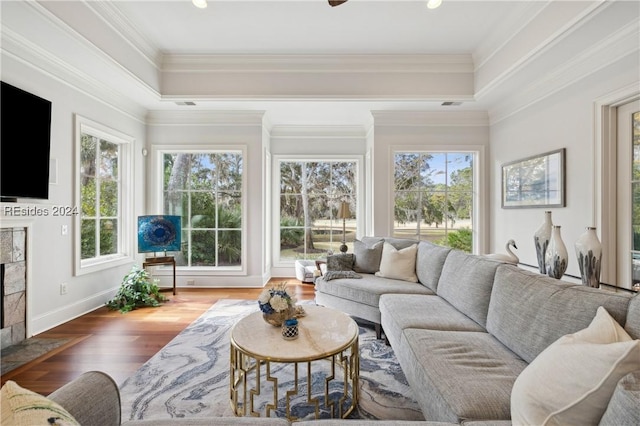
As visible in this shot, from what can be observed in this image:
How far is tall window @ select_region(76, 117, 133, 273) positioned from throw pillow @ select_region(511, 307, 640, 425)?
159 inches

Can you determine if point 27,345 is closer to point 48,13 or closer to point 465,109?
point 48,13

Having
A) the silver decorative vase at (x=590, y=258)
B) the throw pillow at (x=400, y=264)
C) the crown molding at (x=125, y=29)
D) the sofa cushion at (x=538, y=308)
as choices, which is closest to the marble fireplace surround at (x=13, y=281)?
the crown molding at (x=125, y=29)

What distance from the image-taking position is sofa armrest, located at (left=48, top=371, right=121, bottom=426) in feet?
2.97

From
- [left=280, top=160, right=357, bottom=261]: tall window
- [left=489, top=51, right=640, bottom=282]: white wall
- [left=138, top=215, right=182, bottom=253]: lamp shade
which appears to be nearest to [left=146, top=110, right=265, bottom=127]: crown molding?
[left=280, top=160, right=357, bottom=261]: tall window

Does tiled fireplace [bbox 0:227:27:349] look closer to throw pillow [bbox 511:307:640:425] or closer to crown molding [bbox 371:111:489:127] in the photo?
throw pillow [bbox 511:307:640:425]

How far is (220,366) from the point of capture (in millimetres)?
2256

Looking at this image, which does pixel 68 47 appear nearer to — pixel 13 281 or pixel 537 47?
pixel 13 281

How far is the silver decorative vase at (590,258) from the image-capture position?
188cm

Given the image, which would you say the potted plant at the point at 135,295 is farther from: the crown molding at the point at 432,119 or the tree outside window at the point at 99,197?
the crown molding at the point at 432,119

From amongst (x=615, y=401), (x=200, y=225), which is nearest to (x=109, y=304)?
(x=200, y=225)

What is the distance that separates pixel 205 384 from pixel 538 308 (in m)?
2.07

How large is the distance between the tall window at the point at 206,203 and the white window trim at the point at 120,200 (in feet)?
1.69

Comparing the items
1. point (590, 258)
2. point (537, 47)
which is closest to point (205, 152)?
point (537, 47)

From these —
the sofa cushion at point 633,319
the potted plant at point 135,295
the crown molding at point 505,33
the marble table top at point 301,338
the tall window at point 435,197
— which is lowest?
the potted plant at point 135,295
